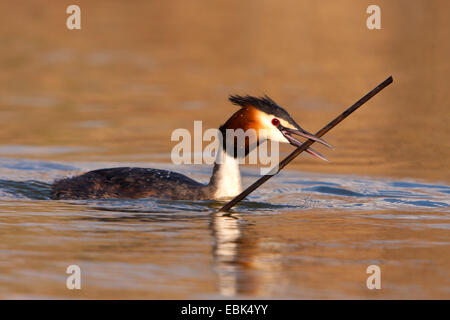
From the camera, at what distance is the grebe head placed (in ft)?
36.3

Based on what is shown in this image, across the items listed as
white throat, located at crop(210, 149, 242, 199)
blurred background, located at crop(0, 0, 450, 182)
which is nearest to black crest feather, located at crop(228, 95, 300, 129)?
white throat, located at crop(210, 149, 242, 199)

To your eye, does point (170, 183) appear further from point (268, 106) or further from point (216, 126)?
point (216, 126)

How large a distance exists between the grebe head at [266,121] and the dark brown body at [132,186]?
893 mm

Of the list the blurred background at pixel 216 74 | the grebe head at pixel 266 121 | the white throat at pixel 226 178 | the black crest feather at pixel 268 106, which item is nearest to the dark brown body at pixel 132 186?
the white throat at pixel 226 178

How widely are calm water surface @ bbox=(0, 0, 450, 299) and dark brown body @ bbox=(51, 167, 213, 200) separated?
168mm

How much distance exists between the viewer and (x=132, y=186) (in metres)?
11.7

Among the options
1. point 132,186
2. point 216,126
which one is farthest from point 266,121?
point 216,126

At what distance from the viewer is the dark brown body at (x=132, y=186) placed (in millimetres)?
11609

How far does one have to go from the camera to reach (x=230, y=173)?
1163 centimetres

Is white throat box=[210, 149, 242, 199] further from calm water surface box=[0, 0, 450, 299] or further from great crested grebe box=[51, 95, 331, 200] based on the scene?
calm water surface box=[0, 0, 450, 299]

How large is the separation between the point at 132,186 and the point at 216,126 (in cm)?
479

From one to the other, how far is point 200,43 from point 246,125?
1377cm

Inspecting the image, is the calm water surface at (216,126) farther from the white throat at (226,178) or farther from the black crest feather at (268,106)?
the black crest feather at (268,106)
